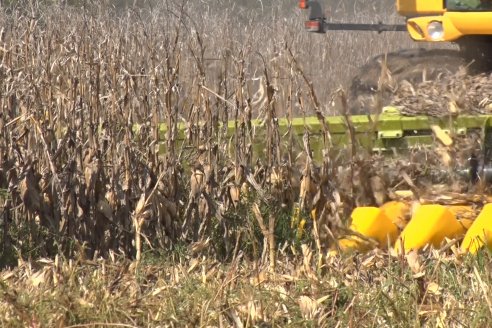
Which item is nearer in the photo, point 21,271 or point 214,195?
point 21,271

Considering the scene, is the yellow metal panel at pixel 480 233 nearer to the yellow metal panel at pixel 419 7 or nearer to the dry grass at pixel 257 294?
the dry grass at pixel 257 294

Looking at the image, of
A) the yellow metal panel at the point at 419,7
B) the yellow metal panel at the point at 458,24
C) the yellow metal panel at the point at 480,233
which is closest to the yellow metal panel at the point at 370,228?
the yellow metal panel at the point at 480,233

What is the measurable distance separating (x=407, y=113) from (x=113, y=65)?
183 cm

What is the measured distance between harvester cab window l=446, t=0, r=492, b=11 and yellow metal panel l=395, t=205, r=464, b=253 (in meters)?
3.10

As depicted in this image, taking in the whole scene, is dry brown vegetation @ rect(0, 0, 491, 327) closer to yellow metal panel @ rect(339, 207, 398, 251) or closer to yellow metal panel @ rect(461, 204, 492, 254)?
yellow metal panel @ rect(339, 207, 398, 251)

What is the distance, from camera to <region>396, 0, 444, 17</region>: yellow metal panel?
7.69m

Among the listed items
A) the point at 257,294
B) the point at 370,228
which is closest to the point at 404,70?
the point at 370,228

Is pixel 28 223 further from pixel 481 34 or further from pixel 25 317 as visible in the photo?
pixel 481 34

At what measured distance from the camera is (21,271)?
3990mm

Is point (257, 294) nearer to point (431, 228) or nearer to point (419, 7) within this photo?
point (431, 228)

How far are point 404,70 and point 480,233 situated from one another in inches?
162

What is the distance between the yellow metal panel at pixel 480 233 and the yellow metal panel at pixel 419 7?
3397mm

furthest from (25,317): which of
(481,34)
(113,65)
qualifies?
(481,34)

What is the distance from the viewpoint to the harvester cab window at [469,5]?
735 cm
